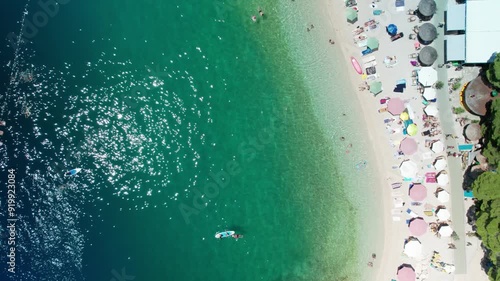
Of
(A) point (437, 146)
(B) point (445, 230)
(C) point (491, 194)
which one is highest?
(A) point (437, 146)

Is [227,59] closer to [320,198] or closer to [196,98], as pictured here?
[196,98]

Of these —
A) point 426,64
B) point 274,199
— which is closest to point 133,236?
point 274,199

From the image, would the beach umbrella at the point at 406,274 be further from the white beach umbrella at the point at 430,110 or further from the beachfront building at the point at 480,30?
the beachfront building at the point at 480,30
